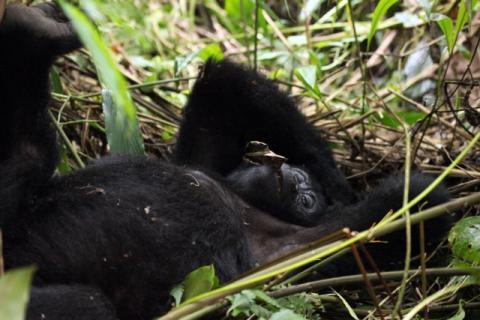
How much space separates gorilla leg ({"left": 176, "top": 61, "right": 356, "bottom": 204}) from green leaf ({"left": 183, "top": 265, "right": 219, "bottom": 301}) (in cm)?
68

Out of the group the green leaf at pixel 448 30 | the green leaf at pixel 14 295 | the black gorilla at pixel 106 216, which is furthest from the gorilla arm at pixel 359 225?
the green leaf at pixel 14 295

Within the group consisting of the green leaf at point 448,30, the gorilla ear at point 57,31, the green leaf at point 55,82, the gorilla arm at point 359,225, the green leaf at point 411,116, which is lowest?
the gorilla arm at point 359,225

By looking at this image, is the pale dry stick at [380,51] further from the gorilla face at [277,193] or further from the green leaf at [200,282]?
the green leaf at [200,282]

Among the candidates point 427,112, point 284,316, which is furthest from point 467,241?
point 427,112

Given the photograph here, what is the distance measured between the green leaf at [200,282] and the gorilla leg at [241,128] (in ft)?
2.22

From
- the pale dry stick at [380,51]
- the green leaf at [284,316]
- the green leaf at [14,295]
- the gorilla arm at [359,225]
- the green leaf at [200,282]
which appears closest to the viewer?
the green leaf at [14,295]

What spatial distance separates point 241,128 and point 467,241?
2.63 ft

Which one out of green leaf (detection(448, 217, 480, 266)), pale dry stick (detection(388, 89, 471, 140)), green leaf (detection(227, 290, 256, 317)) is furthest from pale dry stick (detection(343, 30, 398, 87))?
green leaf (detection(227, 290, 256, 317))

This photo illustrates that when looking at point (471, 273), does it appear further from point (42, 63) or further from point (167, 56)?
point (167, 56)

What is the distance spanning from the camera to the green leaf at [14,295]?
715 mm

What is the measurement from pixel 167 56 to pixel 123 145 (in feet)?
5.64

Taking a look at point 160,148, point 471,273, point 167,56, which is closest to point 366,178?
point 160,148

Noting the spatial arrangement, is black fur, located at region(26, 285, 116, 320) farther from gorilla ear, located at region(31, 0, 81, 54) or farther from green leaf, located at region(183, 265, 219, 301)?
gorilla ear, located at region(31, 0, 81, 54)

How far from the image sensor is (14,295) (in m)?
0.72
